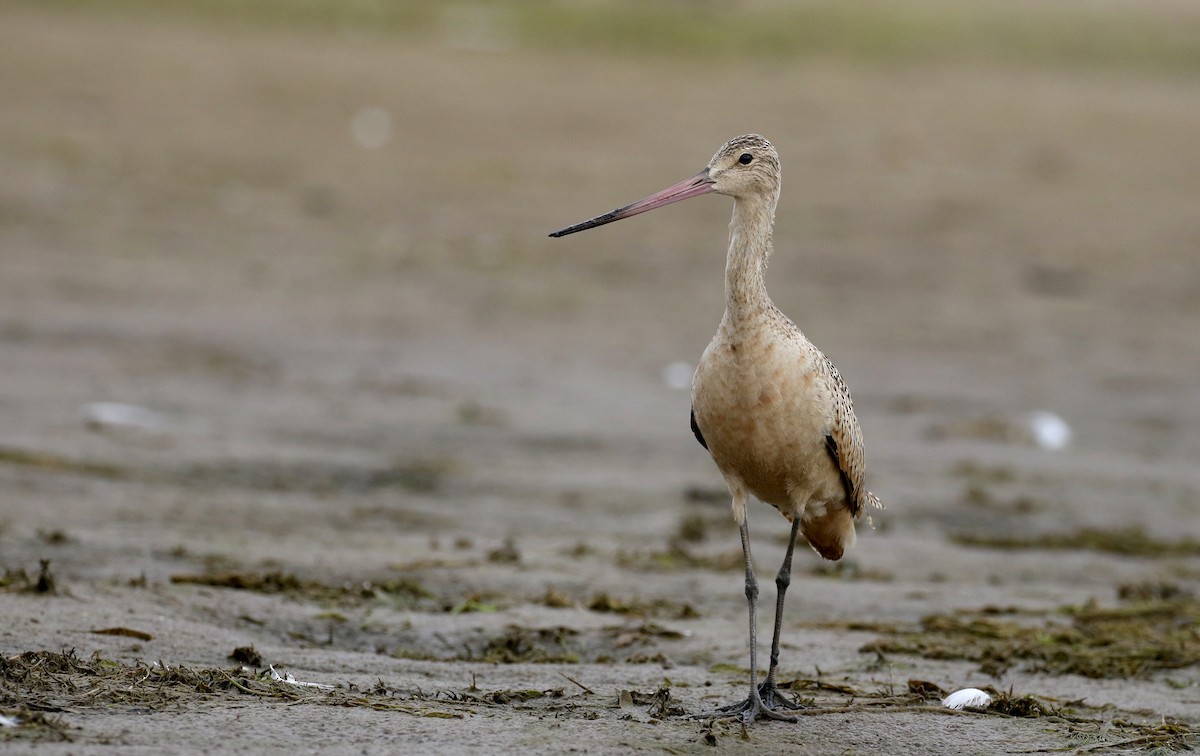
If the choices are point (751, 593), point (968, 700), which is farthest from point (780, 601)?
point (968, 700)

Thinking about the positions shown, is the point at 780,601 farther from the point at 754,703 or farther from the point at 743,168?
the point at 743,168

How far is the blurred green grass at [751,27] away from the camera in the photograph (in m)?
19.8

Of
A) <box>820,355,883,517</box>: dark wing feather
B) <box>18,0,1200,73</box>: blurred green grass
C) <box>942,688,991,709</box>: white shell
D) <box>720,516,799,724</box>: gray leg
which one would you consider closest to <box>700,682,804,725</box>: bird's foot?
<box>720,516,799,724</box>: gray leg

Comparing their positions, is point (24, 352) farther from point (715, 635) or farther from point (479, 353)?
point (715, 635)

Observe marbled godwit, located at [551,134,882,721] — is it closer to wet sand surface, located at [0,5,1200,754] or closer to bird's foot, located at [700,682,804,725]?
bird's foot, located at [700,682,804,725]

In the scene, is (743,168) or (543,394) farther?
(543,394)

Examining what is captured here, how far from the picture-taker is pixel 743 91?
60.6 feet

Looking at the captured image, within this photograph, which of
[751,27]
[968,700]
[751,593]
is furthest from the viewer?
[751,27]

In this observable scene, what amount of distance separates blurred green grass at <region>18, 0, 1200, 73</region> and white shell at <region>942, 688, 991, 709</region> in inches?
607

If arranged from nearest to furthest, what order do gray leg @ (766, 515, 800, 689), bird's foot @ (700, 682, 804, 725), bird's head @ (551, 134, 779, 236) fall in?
bird's foot @ (700, 682, 804, 725) < gray leg @ (766, 515, 800, 689) < bird's head @ (551, 134, 779, 236)

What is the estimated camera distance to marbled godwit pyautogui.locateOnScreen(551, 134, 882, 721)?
504 centimetres

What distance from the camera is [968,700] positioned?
5.15 metres

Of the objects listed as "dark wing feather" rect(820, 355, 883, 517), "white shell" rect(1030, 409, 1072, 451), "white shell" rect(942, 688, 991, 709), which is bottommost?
"white shell" rect(942, 688, 991, 709)

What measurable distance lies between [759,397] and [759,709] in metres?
0.99
